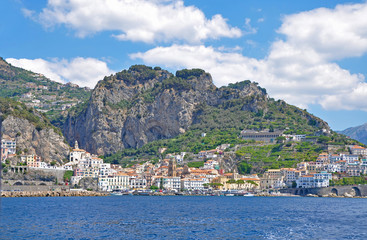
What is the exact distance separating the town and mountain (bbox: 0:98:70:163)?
2.78m

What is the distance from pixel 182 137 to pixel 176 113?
1194 centimetres

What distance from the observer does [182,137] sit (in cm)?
17088

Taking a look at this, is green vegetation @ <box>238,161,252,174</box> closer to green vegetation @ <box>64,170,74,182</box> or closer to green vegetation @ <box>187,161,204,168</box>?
green vegetation @ <box>187,161,204,168</box>

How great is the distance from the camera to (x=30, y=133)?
422 ft

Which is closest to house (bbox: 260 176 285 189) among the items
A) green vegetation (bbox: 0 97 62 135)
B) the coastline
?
the coastline

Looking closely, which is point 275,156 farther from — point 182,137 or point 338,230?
point 338,230

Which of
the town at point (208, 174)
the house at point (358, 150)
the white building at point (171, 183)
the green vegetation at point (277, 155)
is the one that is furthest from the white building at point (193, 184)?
the house at point (358, 150)

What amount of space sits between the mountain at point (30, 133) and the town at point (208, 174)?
9.13 ft

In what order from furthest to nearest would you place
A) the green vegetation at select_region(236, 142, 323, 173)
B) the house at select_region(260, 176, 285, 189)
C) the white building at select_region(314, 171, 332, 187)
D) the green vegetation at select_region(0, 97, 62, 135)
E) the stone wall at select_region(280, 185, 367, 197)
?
the green vegetation at select_region(236, 142, 323, 173) < the green vegetation at select_region(0, 97, 62, 135) < the house at select_region(260, 176, 285, 189) < the white building at select_region(314, 171, 332, 187) < the stone wall at select_region(280, 185, 367, 197)

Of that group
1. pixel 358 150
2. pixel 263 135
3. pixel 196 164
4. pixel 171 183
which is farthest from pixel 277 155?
pixel 171 183

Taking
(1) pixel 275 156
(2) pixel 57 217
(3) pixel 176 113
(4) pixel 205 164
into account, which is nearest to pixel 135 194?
(4) pixel 205 164

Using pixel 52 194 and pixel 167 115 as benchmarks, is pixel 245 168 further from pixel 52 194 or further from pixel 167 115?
pixel 52 194

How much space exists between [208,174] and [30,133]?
2036 inches

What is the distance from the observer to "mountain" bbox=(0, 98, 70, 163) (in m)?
125
